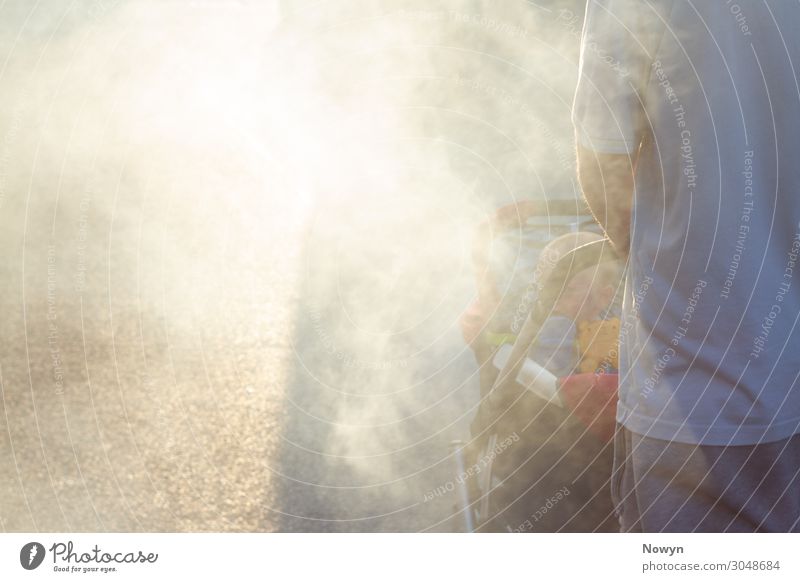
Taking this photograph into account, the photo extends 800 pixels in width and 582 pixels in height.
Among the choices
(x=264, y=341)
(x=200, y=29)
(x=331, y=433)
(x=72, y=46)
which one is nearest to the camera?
(x=72, y=46)

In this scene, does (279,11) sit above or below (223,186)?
above

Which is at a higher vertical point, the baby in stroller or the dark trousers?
the dark trousers

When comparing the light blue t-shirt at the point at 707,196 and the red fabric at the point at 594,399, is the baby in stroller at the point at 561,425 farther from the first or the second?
the light blue t-shirt at the point at 707,196

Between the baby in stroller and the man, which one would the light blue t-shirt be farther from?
the baby in stroller

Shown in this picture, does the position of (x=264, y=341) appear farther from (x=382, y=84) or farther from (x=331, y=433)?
(x=382, y=84)

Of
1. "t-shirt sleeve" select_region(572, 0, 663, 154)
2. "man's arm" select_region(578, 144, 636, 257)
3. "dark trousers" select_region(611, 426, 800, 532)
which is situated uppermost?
"t-shirt sleeve" select_region(572, 0, 663, 154)

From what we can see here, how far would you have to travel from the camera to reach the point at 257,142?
2.41 meters

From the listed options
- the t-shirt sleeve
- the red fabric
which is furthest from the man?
the red fabric

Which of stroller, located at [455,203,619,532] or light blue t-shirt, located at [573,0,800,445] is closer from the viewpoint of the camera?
light blue t-shirt, located at [573,0,800,445]

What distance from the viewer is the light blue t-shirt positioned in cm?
110

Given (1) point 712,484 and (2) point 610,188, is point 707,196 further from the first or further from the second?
(1) point 712,484

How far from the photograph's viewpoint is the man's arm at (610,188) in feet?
3.87
